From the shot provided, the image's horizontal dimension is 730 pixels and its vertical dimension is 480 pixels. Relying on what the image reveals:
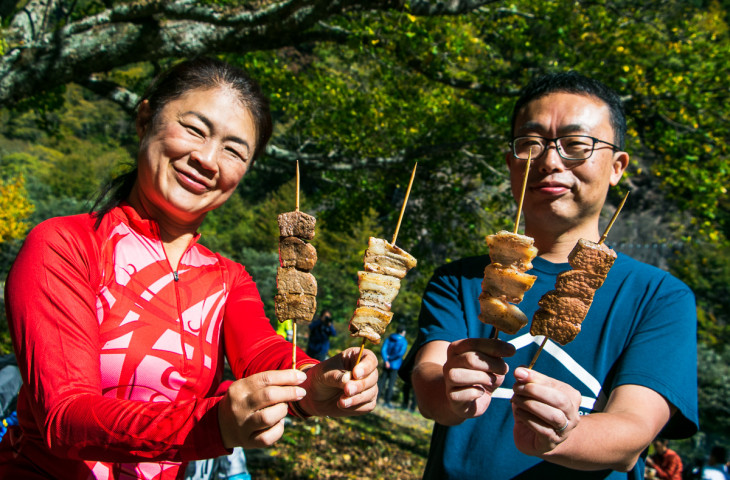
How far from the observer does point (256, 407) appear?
1.38 m

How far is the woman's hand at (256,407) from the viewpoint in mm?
1374

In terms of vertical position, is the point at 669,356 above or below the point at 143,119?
below

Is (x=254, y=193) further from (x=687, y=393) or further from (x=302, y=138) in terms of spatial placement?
(x=687, y=393)

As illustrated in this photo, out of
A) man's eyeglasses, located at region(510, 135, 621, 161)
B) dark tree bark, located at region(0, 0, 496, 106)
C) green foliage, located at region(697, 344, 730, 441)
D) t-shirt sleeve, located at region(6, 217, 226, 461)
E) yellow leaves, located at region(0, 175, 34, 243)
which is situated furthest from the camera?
green foliage, located at region(697, 344, 730, 441)

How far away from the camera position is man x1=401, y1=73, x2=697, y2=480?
155 cm

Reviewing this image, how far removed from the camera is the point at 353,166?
30.6 feet

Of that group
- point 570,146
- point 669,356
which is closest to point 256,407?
point 669,356

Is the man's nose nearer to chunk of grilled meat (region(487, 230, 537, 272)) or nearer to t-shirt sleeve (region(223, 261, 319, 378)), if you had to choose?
chunk of grilled meat (region(487, 230, 537, 272))

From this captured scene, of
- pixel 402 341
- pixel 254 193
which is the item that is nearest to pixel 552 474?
pixel 402 341

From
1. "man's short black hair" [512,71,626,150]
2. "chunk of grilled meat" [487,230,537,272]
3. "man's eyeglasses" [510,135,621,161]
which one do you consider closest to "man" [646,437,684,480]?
"man's short black hair" [512,71,626,150]

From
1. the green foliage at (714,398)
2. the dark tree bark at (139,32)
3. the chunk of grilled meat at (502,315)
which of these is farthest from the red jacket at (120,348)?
the green foliage at (714,398)

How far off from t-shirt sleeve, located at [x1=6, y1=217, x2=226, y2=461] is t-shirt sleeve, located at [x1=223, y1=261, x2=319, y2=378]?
0.36m

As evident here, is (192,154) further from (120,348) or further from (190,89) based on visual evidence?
(120,348)

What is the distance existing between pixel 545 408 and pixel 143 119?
180 cm
